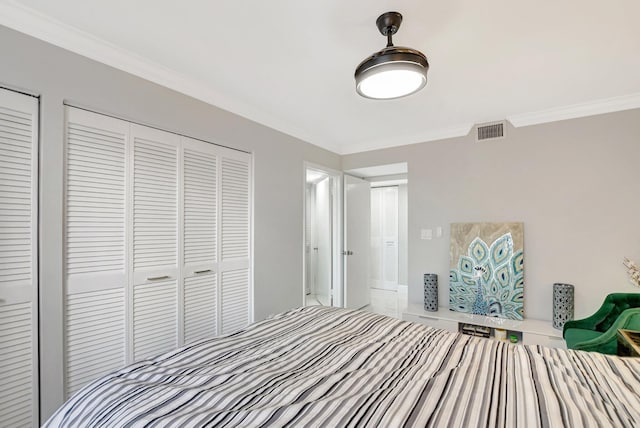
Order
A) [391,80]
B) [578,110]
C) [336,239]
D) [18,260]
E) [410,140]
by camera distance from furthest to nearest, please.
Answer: [336,239] < [410,140] < [578,110] < [391,80] < [18,260]

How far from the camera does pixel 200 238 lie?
8.01 ft

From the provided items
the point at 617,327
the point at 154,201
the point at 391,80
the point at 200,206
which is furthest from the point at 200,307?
the point at 617,327

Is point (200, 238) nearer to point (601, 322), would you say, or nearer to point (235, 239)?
point (235, 239)

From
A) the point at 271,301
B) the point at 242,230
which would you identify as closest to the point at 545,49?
the point at 242,230

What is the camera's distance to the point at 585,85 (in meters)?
2.31

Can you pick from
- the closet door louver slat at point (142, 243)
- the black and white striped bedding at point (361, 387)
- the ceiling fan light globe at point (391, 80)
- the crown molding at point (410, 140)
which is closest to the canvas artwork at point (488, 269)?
the crown molding at point (410, 140)

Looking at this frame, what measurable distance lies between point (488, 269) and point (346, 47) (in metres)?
2.69

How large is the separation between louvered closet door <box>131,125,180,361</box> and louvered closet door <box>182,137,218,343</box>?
9cm

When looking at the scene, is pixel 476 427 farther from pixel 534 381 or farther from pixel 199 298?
pixel 199 298

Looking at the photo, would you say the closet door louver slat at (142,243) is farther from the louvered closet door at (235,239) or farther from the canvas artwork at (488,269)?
the canvas artwork at (488,269)

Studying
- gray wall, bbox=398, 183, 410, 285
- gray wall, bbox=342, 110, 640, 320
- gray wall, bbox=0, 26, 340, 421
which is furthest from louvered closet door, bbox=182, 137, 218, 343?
gray wall, bbox=398, 183, 410, 285

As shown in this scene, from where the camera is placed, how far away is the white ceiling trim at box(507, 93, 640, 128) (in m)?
2.51

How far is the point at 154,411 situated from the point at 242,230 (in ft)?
6.49

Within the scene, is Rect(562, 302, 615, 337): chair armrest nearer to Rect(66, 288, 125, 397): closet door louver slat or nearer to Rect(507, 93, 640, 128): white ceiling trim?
Rect(507, 93, 640, 128): white ceiling trim
